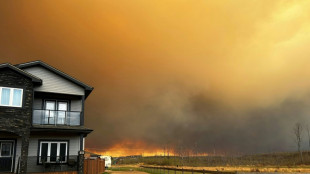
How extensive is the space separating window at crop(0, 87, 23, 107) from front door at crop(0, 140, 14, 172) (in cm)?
352

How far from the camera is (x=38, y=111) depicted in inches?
974

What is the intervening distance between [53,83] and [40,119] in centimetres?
345

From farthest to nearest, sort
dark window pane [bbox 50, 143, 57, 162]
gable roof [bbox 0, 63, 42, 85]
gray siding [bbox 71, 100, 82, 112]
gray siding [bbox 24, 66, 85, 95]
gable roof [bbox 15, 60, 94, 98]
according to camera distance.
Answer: gray siding [bbox 71, 100, 82, 112]
gray siding [bbox 24, 66, 85, 95]
gable roof [bbox 15, 60, 94, 98]
dark window pane [bbox 50, 143, 57, 162]
gable roof [bbox 0, 63, 42, 85]

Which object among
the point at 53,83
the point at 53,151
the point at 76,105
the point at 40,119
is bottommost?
the point at 53,151

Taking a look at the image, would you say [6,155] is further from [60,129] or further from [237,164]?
[237,164]

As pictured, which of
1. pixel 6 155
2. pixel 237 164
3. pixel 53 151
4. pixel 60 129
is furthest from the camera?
pixel 237 164

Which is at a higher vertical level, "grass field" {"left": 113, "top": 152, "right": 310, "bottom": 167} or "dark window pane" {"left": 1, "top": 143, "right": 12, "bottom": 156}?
"dark window pane" {"left": 1, "top": 143, "right": 12, "bottom": 156}

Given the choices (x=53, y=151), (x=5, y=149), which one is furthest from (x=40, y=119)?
(x=5, y=149)

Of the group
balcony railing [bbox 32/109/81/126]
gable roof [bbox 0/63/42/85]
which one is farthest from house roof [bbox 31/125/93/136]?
gable roof [bbox 0/63/42/85]

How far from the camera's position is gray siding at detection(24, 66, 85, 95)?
25.6 meters

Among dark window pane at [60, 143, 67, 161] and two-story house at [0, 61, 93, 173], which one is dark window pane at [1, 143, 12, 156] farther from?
dark window pane at [60, 143, 67, 161]

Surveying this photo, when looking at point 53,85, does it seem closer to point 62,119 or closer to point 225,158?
point 62,119

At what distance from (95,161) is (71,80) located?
9104mm

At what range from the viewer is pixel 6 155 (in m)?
23.5
